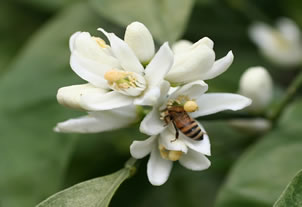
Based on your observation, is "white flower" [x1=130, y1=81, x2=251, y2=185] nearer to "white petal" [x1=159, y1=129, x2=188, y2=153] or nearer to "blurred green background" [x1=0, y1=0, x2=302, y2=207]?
"white petal" [x1=159, y1=129, x2=188, y2=153]

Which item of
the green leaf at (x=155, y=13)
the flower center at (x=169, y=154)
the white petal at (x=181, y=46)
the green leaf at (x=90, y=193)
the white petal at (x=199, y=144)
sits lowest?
the green leaf at (x=90, y=193)

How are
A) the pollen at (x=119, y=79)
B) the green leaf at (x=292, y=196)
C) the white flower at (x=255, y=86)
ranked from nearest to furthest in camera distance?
the green leaf at (x=292, y=196) → the pollen at (x=119, y=79) → the white flower at (x=255, y=86)

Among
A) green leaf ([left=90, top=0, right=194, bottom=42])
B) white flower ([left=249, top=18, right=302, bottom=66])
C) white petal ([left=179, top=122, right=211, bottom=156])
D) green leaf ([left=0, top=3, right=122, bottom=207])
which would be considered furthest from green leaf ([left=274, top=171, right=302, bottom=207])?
white flower ([left=249, top=18, right=302, bottom=66])

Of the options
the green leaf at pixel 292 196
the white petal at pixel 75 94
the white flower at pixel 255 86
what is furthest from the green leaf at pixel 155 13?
the green leaf at pixel 292 196

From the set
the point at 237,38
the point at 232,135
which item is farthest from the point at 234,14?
the point at 232,135

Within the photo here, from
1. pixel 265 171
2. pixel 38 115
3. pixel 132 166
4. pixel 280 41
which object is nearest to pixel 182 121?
pixel 132 166

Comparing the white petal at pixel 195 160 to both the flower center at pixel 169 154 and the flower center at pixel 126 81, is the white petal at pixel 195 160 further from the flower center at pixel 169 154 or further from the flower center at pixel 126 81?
the flower center at pixel 126 81
